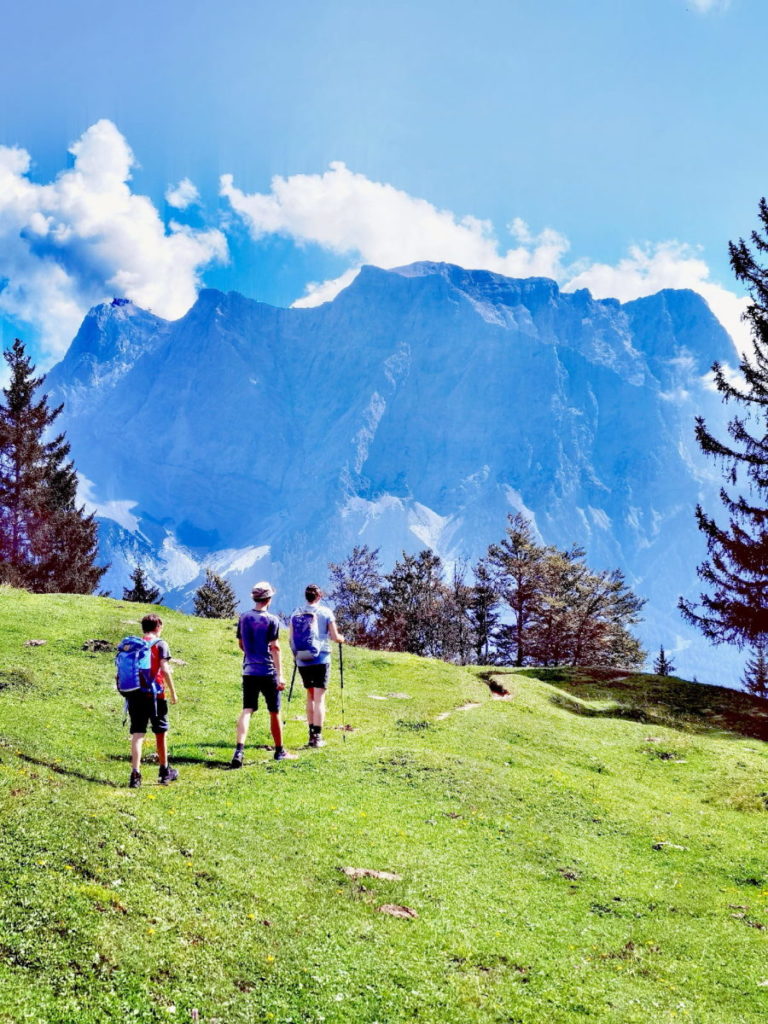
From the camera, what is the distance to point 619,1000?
7633 mm

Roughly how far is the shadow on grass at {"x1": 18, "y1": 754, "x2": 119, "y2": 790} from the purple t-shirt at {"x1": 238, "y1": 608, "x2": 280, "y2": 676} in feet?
11.6

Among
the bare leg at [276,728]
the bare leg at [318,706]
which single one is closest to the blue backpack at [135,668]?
the bare leg at [276,728]

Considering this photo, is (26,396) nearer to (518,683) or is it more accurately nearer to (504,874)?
(518,683)

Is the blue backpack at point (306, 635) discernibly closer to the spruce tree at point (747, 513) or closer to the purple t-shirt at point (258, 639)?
the purple t-shirt at point (258, 639)

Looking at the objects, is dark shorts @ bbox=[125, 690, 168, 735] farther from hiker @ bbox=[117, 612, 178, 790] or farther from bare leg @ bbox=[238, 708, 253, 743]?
bare leg @ bbox=[238, 708, 253, 743]

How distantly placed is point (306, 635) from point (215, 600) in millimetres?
78580

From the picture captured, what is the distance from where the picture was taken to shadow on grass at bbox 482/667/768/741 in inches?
1078

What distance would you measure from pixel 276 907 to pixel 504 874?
4225mm

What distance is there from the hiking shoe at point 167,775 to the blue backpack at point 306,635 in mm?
3985

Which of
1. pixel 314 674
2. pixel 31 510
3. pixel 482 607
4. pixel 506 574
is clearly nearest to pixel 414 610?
pixel 482 607

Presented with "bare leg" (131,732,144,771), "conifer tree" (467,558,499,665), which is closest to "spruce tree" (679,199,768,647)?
"bare leg" (131,732,144,771)

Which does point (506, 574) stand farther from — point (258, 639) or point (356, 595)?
point (258, 639)

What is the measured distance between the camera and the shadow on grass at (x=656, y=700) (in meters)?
27.4

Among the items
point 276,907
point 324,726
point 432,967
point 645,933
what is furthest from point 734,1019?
point 324,726
